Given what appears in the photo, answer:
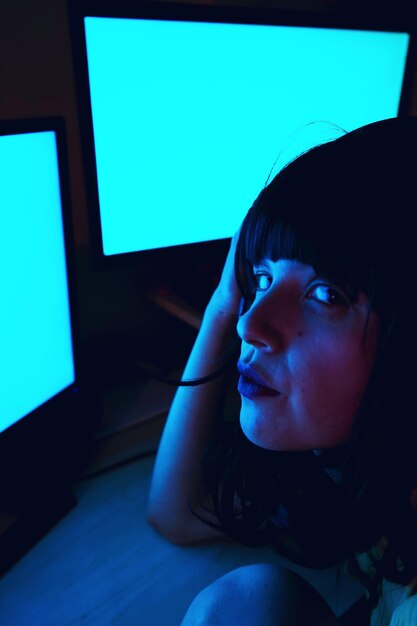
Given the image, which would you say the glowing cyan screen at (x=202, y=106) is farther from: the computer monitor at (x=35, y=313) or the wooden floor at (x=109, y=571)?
the wooden floor at (x=109, y=571)

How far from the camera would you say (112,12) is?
63 centimetres

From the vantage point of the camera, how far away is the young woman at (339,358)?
415 mm

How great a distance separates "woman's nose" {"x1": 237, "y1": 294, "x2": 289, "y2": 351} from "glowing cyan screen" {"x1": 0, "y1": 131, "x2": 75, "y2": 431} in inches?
9.8

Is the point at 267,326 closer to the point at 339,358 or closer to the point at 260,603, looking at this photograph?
the point at 339,358

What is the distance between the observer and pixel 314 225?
1.43 feet

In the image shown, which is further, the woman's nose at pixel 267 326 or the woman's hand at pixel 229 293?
the woman's hand at pixel 229 293

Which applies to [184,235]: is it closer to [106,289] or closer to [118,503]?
[106,289]

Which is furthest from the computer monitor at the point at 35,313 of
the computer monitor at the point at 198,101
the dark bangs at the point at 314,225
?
the dark bangs at the point at 314,225

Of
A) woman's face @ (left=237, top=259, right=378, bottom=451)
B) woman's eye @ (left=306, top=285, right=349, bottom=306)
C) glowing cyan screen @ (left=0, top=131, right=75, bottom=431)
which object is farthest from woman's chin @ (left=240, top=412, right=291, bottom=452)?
glowing cyan screen @ (left=0, top=131, right=75, bottom=431)

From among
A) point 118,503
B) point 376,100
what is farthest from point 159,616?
point 376,100

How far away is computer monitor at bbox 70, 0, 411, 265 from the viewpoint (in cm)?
66

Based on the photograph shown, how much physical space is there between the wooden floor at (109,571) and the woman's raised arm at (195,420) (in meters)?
0.03

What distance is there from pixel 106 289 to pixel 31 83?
31cm

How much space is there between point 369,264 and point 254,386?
14 centimetres
